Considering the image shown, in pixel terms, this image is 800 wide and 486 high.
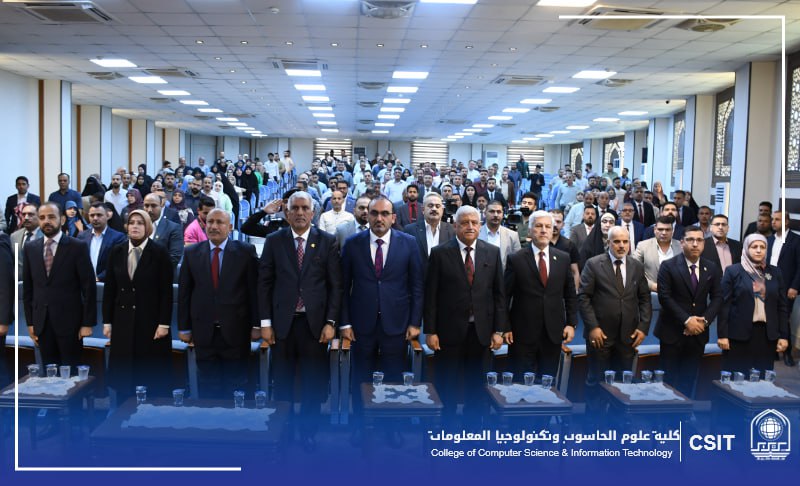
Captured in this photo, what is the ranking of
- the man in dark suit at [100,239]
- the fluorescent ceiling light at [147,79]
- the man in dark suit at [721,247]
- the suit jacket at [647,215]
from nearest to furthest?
1. the man in dark suit at [100,239]
2. the man in dark suit at [721,247]
3. the suit jacket at [647,215]
4. the fluorescent ceiling light at [147,79]

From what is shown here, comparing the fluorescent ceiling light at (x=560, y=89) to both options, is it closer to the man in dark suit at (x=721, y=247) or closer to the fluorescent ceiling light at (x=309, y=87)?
the fluorescent ceiling light at (x=309, y=87)

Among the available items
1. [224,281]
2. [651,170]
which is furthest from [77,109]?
[224,281]

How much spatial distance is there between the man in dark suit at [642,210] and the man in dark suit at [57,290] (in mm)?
8124

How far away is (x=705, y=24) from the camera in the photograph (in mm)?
8539

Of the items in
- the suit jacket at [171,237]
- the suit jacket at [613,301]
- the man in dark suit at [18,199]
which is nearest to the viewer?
the suit jacket at [613,301]

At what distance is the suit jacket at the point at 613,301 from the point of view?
4625 millimetres

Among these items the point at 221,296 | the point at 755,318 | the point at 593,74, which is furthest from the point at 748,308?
the point at 593,74

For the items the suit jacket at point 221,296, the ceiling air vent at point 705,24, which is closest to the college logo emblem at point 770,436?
the suit jacket at point 221,296

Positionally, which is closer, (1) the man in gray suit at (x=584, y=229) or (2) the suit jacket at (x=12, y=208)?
(1) the man in gray suit at (x=584, y=229)

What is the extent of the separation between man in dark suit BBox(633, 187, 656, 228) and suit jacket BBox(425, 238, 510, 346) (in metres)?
6.66

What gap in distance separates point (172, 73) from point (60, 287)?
10062 mm


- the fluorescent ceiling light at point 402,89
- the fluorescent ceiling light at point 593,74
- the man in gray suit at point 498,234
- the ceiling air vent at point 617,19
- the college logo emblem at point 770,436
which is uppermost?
the fluorescent ceiling light at point 402,89

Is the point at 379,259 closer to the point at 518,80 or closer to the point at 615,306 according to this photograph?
the point at 615,306

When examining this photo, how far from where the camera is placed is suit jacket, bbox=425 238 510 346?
4.43 m
